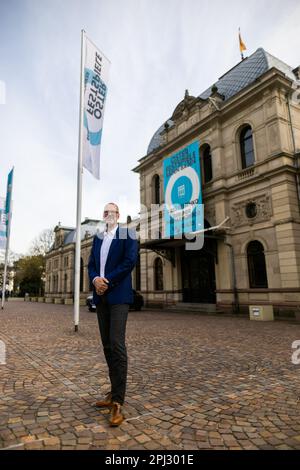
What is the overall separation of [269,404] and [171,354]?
2.94 metres

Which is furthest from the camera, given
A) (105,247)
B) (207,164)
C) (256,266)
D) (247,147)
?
(207,164)

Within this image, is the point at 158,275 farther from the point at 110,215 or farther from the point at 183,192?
the point at 110,215

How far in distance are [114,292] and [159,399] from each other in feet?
4.91

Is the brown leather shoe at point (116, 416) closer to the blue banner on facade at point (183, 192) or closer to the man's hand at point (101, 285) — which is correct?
the man's hand at point (101, 285)

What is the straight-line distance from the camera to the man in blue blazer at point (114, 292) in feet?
10.2

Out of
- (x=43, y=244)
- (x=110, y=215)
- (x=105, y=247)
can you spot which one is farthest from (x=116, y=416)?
(x=43, y=244)

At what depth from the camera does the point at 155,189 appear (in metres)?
25.7

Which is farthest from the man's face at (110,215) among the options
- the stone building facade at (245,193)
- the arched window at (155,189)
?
the arched window at (155,189)

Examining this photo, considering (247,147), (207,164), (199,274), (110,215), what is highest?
(207,164)

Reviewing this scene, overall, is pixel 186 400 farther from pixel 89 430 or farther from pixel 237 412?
pixel 89 430

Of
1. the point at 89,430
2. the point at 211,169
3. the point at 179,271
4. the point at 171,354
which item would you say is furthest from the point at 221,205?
the point at 89,430

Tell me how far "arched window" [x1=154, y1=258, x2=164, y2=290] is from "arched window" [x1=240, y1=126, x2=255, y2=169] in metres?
9.97

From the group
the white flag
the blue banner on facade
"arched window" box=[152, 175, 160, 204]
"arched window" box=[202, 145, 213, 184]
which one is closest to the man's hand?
the white flag
